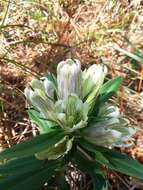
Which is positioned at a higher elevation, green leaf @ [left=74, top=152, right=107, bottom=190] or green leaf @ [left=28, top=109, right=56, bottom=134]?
green leaf @ [left=28, top=109, right=56, bottom=134]

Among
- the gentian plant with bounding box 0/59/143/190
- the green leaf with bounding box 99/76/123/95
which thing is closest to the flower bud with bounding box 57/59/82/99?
the gentian plant with bounding box 0/59/143/190

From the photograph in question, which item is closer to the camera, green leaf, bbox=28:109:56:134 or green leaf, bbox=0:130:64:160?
green leaf, bbox=0:130:64:160

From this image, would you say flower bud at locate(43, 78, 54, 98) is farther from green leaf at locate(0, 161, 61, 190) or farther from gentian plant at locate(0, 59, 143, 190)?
green leaf at locate(0, 161, 61, 190)

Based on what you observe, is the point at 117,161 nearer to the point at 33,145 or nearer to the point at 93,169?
the point at 93,169

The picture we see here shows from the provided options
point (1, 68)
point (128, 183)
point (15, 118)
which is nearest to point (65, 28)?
point (1, 68)

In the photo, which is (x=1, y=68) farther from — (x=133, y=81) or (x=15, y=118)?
(x=133, y=81)
